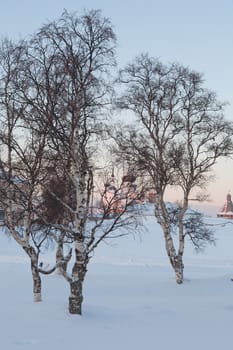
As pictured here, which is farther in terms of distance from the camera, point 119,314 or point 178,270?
point 178,270

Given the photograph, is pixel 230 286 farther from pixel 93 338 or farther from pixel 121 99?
pixel 93 338

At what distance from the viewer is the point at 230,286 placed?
19828 millimetres

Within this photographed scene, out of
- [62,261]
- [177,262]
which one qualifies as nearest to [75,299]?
[62,261]

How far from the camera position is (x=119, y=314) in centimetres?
1165

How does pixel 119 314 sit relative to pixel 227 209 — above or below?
below

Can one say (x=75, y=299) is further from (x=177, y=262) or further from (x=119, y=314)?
(x=177, y=262)

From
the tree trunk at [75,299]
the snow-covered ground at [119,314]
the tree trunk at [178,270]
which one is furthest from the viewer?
the tree trunk at [178,270]

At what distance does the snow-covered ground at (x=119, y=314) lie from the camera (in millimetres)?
8516

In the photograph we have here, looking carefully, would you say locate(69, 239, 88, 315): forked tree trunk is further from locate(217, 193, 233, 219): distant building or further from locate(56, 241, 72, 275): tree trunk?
locate(217, 193, 233, 219): distant building

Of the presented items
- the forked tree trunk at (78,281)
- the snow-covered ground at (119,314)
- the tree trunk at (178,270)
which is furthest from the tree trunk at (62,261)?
the tree trunk at (178,270)

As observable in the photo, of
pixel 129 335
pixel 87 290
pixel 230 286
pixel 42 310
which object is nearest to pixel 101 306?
pixel 42 310

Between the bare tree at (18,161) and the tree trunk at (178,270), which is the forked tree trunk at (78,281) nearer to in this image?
the bare tree at (18,161)

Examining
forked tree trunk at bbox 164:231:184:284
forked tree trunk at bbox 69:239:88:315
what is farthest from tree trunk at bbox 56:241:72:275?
forked tree trunk at bbox 164:231:184:284

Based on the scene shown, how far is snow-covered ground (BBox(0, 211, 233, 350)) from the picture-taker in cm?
852
